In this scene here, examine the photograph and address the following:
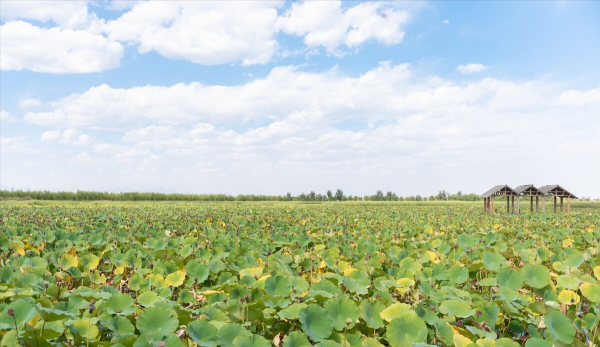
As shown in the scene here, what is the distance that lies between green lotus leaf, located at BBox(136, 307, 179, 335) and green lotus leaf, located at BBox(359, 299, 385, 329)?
1030mm

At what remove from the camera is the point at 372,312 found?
94.3 inches

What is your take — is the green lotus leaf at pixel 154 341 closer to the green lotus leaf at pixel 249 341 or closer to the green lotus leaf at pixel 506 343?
the green lotus leaf at pixel 249 341

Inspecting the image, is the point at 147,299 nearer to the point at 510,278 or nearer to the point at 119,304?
the point at 119,304

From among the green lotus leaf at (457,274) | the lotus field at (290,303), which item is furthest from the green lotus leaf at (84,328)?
the green lotus leaf at (457,274)

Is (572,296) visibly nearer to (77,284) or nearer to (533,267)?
(533,267)

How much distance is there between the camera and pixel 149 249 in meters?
4.96

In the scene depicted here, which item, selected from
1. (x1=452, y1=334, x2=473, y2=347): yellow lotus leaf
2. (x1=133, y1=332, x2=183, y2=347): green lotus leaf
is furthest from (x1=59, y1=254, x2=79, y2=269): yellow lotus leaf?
(x1=452, y1=334, x2=473, y2=347): yellow lotus leaf

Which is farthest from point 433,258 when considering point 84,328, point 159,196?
Answer: point 159,196

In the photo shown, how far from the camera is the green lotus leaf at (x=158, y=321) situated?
6.64 ft

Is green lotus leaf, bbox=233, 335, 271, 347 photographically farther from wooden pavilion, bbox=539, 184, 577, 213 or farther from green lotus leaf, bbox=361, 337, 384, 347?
wooden pavilion, bbox=539, 184, 577, 213

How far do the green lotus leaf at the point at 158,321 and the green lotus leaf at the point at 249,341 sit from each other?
39cm

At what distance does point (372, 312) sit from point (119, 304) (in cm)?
144

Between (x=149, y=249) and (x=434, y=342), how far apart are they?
3.74 m

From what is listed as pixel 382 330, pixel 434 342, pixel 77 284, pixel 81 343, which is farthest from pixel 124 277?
pixel 434 342
